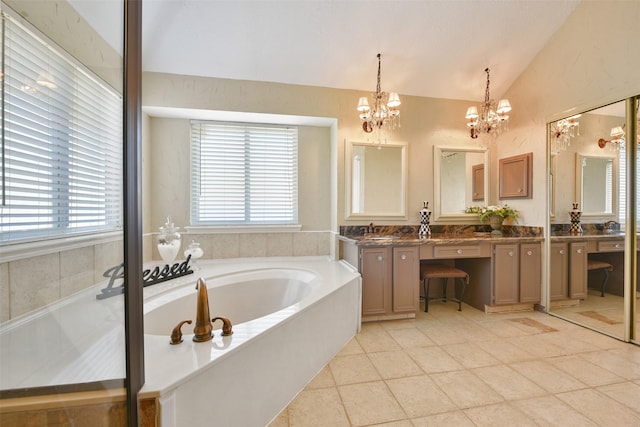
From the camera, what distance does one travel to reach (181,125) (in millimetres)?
2883

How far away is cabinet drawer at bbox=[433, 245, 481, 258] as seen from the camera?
268cm

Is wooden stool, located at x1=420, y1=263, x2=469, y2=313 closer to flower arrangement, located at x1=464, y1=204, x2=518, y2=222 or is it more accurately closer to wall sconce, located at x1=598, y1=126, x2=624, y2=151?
flower arrangement, located at x1=464, y1=204, x2=518, y2=222

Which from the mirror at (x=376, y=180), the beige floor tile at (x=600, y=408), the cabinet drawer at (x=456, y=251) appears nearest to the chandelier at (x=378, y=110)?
the mirror at (x=376, y=180)

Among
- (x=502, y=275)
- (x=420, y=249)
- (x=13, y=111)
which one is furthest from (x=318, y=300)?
(x=502, y=275)

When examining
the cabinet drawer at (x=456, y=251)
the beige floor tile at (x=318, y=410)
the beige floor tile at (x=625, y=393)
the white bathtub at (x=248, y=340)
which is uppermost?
the cabinet drawer at (x=456, y=251)

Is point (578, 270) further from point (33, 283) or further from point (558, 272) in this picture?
point (33, 283)

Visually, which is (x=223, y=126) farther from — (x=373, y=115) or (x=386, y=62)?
(x=386, y=62)

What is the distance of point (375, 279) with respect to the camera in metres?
2.54

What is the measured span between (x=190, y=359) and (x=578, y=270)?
359 centimetres

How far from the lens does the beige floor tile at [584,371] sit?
169 cm

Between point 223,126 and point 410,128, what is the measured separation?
2.23m

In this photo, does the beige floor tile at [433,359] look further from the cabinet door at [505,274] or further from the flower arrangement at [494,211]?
the flower arrangement at [494,211]

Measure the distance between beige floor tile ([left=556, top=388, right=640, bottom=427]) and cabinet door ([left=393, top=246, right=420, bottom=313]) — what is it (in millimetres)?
1202

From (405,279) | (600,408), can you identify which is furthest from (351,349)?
(600,408)
